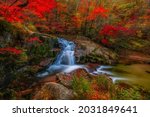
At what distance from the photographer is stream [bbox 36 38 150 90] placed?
11562mm

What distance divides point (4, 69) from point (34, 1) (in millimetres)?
3224

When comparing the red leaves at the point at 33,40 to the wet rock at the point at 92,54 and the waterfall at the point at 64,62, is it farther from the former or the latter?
the wet rock at the point at 92,54

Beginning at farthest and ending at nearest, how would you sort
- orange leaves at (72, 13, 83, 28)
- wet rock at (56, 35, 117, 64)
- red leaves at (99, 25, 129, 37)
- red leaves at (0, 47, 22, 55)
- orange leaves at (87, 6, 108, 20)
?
orange leaves at (72, 13, 83, 28)
orange leaves at (87, 6, 108, 20)
red leaves at (99, 25, 129, 37)
wet rock at (56, 35, 117, 64)
red leaves at (0, 47, 22, 55)

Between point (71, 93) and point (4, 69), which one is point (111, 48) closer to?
point (4, 69)

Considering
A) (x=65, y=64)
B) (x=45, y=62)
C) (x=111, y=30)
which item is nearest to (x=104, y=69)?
(x=65, y=64)

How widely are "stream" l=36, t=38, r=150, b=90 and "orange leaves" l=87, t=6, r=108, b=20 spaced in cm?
501

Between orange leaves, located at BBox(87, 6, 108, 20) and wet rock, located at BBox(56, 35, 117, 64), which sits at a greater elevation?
orange leaves, located at BBox(87, 6, 108, 20)

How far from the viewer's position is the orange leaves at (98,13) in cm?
1936

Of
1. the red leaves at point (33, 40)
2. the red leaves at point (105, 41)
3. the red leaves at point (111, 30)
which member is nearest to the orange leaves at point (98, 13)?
the red leaves at point (111, 30)

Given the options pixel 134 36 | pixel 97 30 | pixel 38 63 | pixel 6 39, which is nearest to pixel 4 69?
pixel 6 39

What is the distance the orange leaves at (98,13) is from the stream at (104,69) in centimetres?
501

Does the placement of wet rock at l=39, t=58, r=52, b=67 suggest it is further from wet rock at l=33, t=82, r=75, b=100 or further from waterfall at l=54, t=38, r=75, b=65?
wet rock at l=33, t=82, r=75, b=100

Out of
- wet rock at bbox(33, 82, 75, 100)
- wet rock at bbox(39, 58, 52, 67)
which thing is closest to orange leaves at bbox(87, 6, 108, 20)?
wet rock at bbox(39, 58, 52, 67)

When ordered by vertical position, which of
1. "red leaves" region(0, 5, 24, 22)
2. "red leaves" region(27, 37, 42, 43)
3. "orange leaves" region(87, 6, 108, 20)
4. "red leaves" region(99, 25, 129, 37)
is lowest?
"red leaves" region(27, 37, 42, 43)
